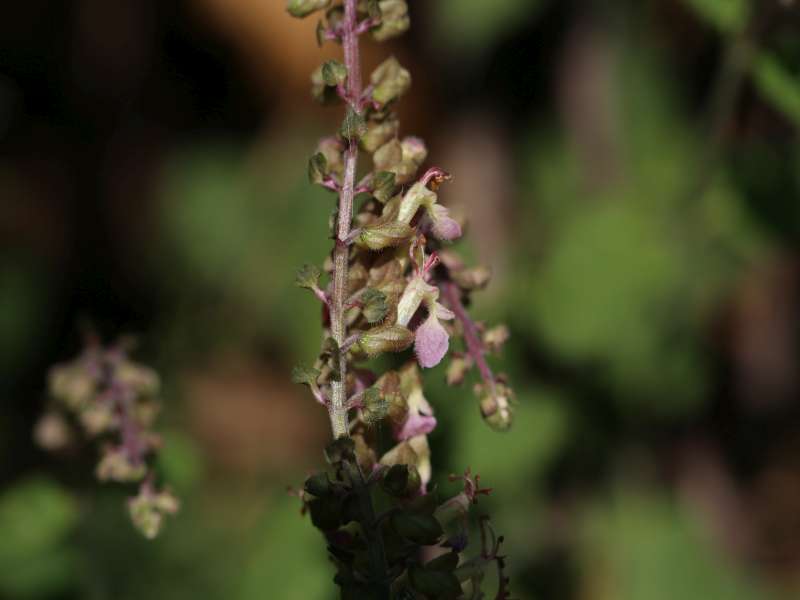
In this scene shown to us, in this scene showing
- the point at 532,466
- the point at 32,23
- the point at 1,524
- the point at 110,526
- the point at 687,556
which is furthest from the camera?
the point at 32,23

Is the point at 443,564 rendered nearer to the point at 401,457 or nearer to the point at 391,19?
the point at 401,457

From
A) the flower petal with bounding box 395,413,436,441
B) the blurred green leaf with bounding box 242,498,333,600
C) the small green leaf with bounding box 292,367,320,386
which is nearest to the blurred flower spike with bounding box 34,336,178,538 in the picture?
the blurred green leaf with bounding box 242,498,333,600

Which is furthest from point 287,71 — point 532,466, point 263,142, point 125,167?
point 532,466

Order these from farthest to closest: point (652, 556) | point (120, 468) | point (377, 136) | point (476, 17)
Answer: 1. point (476, 17)
2. point (652, 556)
3. point (120, 468)
4. point (377, 136)

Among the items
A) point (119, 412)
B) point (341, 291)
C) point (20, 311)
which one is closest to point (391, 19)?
point (341, 291)

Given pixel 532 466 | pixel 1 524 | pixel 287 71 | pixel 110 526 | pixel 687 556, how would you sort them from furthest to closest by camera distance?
pixel 287 71
pixel 687 556
pixel 532 466
pixel 110 526
pixel 1 524

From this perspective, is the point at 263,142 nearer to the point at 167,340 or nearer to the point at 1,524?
the point at 167,340

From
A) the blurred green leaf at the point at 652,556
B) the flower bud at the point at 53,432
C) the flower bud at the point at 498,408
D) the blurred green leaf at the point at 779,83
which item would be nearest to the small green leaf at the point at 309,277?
the flower bud at the point at 498,408
